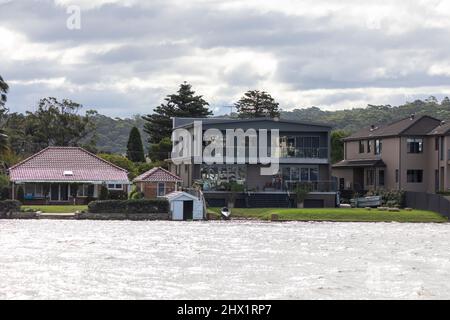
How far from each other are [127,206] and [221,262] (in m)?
34.9

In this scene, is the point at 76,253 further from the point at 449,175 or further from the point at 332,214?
the point at 449,175

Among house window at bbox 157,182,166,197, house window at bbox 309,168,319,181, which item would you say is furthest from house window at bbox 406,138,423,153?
house window at bbox 157,182,166,197

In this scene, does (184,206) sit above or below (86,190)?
below

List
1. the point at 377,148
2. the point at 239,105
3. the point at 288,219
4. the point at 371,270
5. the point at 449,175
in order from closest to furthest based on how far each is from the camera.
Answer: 1. the point at 371,270
2. the point at 288,219
3. the point at 449,175
4. the point at 377,148
5. the point at 239,105

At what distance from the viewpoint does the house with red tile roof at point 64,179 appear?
85188 mm

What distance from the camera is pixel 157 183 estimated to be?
8800cm

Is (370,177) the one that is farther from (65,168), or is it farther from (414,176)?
(65,168)

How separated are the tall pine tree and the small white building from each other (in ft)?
175

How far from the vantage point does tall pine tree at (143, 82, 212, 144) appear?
130000mm

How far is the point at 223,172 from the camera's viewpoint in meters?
86.6

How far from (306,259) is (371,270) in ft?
14.8

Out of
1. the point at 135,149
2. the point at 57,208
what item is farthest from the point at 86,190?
the point at 135,149

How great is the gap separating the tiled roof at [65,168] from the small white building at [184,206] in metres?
12.1
